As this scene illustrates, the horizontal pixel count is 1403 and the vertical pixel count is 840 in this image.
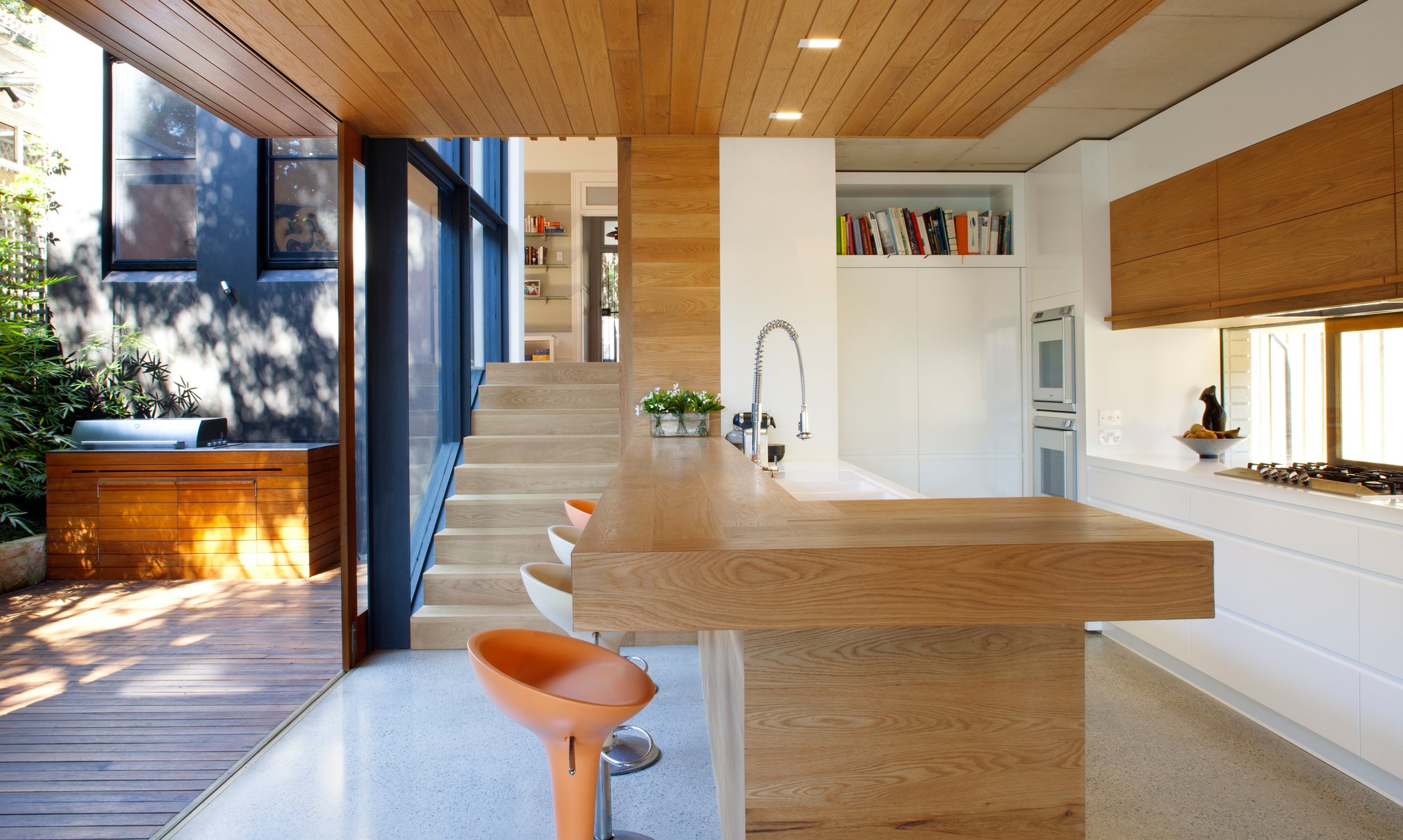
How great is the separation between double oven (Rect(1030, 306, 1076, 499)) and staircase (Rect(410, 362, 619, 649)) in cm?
249

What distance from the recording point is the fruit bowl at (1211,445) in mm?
3607

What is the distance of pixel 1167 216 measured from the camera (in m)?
3.54

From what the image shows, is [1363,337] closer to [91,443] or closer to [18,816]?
[18,816]

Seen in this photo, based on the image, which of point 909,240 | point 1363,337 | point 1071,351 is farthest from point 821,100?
point 1363,337

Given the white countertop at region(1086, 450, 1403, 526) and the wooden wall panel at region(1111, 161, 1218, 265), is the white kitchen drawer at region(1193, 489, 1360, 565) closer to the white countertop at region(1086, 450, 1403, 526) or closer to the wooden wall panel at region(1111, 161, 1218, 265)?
the white countertop at region(1086, 450, 1403, 526)

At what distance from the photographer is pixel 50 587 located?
16.0 feet

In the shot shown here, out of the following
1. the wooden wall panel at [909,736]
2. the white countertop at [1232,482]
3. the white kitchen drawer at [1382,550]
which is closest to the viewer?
the wooden wall panel at [909,736]

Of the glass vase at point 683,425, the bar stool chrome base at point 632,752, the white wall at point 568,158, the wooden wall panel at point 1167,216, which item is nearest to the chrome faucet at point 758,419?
the glass vase at point 683,425

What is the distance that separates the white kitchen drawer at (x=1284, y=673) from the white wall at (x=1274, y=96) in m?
1.86

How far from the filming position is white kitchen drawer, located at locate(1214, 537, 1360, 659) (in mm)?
2529

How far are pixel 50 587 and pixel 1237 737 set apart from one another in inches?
252

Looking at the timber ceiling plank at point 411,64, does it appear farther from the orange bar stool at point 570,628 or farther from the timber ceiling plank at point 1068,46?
the timber ceiling plank at point 1068,46

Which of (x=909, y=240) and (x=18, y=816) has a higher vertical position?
(x=909, y=240)

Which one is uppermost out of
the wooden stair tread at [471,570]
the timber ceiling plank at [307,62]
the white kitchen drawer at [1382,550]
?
the timber ceiling plank at [307,62]
